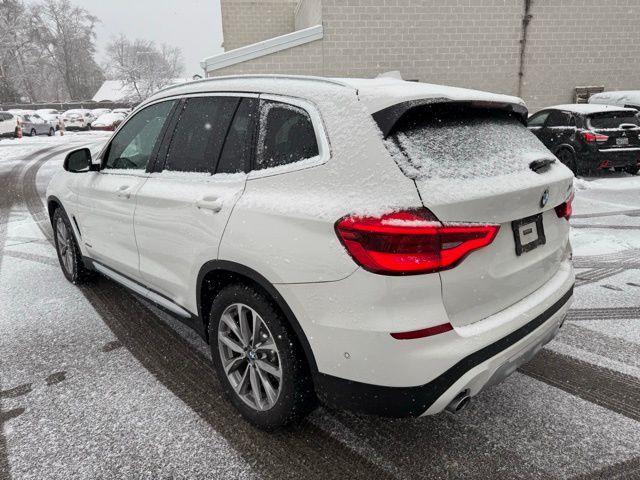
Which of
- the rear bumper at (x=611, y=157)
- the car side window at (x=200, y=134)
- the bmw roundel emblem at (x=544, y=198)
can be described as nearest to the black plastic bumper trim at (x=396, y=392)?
the bmw roundel emblem at (x=544, y=198)

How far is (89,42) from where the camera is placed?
7462 centimetres

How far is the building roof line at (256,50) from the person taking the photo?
14703mm

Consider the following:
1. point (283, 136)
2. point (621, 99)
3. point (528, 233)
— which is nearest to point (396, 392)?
point (528, 233)

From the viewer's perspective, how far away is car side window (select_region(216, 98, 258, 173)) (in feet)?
8.00

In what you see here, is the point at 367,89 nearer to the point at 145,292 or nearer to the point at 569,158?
the point at 145,292

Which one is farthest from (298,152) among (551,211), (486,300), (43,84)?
(43,84)

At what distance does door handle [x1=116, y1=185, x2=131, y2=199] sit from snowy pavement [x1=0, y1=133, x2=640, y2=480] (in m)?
1.11

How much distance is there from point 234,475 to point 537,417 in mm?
1634

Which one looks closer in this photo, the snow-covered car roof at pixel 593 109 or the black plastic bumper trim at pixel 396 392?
the black plastic bumper trim at pixel 396 392

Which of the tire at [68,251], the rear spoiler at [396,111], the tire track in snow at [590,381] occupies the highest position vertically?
the rear spoiler at [396,111]

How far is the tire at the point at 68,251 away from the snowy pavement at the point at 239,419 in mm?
589

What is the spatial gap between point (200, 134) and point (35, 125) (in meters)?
32.1

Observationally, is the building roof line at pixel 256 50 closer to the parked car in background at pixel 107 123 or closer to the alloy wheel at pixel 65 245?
the alloy wheel at pixel 65 245

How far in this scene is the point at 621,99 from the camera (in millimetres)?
14031
